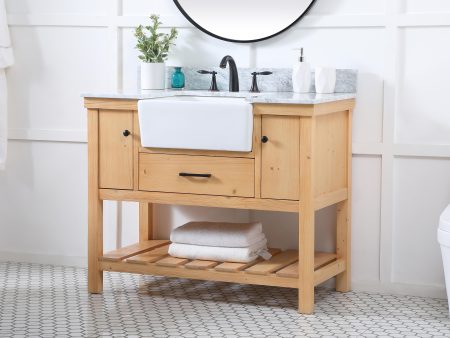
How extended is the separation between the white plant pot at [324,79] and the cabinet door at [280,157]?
38 centimetres

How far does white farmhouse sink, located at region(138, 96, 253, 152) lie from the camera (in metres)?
3.46

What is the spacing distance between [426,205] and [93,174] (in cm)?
131

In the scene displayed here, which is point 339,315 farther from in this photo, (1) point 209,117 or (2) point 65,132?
(2) point 65,132

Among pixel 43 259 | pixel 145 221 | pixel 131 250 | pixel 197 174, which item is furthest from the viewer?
pixel 43 259

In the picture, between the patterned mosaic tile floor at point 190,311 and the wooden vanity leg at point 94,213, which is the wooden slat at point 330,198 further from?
the wooden vanity leg at point 94,213

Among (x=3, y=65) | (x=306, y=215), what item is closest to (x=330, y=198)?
(x=306, y=215)

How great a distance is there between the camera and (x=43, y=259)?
14.6 feet

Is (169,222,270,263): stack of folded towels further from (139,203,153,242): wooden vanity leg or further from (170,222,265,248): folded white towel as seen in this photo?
(139,203,153,242): wooden vanity leg

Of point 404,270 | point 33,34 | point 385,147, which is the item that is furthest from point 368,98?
point 33,34

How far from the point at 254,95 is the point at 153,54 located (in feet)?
1.94

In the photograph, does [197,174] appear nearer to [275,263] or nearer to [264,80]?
[275,263]

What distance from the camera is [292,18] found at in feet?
12.8

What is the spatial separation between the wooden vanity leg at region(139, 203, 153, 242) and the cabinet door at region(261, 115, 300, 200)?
840mm

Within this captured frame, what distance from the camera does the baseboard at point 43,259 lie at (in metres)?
4.37
